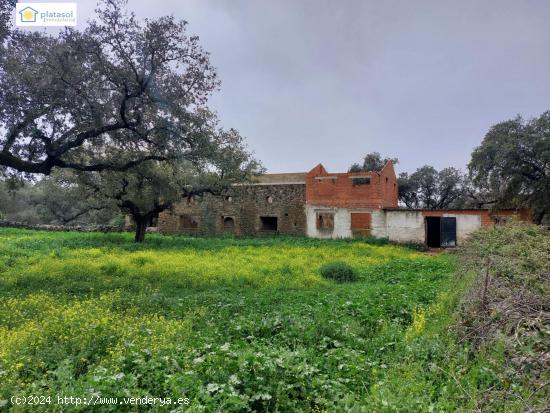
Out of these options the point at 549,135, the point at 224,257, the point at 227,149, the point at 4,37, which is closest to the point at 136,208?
the point at 227,149

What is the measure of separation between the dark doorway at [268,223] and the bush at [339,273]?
17.1 metres

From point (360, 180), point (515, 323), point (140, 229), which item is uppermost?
point (360, 180)

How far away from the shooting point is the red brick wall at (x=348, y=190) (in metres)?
24.4

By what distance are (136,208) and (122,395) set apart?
A: 59.4 feet

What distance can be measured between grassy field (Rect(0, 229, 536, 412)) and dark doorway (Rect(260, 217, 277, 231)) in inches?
706

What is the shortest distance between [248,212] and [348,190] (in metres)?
8.39

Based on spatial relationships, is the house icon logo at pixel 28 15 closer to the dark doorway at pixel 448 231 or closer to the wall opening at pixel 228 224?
the wall opening at pixel 228 224

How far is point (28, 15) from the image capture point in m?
9.20

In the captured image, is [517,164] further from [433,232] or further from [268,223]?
[268,223]

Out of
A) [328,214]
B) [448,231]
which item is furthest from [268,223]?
[448,231]

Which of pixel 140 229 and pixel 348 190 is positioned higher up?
pixel 348 190

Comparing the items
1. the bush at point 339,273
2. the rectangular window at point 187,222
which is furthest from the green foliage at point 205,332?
the rectangular window at point 187,222

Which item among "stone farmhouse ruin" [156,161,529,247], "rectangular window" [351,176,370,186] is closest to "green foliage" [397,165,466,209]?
"stone farmhouse ruin" [156,161,529,247]

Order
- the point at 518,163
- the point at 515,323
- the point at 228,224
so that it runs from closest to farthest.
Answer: the point at 515,323
the point at 518,163
the point at 228,224
